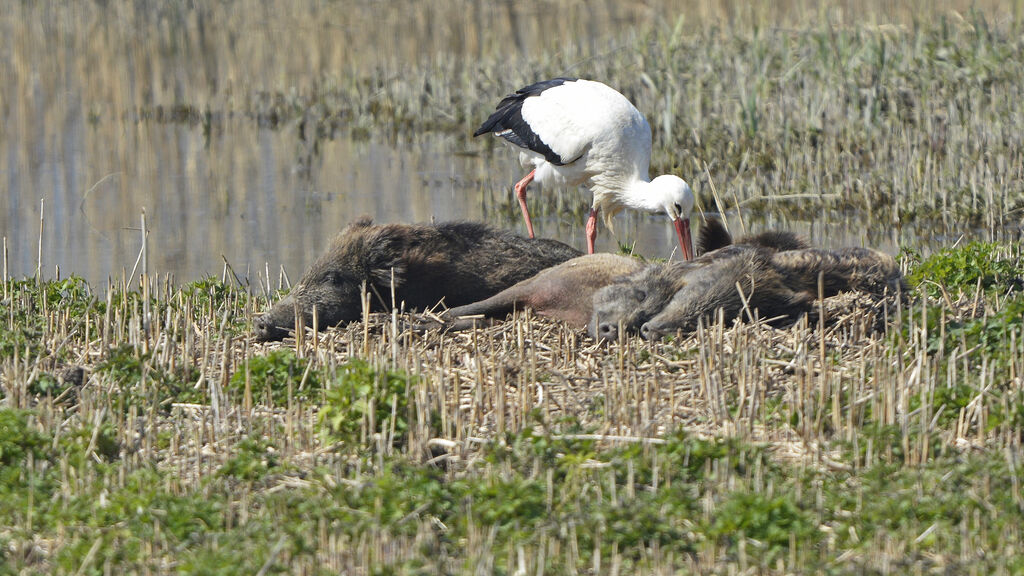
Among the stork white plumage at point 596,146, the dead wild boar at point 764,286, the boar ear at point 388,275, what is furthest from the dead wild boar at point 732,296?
the stork white plumage at point 596,146

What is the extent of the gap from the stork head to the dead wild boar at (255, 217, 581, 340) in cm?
189

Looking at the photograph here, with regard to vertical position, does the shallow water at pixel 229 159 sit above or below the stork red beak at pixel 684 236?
above

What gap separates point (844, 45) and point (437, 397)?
10.9 m

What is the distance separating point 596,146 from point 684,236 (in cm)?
118

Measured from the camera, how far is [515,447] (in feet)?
17.3

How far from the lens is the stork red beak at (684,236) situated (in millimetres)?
9266

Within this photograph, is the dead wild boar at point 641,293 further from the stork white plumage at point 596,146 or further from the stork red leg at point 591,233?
the stork red leg at point 591,233

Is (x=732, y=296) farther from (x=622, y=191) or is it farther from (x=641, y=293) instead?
(x=622, y=191)

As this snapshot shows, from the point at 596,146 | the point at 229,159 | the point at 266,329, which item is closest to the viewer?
the point at 266,329

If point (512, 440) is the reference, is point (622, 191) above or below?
above

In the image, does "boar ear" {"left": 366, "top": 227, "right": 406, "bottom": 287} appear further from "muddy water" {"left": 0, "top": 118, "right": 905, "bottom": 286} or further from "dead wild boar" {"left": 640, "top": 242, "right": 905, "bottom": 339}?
"muddy water" {"left": 0, "top": 118, "right": 905, "bottom": 286}

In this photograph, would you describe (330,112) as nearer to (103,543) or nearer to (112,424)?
(112,424)

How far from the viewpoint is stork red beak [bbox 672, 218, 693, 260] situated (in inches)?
365

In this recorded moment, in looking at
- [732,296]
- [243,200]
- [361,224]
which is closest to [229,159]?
[243,200]
